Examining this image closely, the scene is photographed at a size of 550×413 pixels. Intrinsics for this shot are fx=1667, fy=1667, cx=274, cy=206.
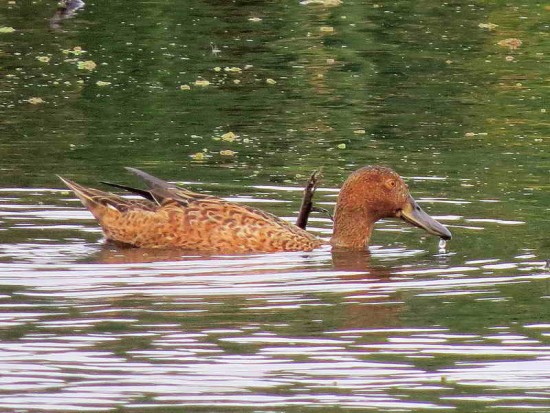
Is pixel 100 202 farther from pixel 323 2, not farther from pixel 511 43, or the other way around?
pixel 323 2

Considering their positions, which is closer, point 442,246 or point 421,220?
point 442,246

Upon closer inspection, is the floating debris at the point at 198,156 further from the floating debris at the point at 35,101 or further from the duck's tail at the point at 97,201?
the floating debris at the point at 35,101

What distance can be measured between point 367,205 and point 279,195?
1.28m

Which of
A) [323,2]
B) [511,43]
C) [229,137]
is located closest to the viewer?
[229,137]

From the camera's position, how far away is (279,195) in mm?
11750

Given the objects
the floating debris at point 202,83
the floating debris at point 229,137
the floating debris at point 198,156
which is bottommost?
the floating debris at point 198,156

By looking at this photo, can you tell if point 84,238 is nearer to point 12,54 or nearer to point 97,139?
point 97,139

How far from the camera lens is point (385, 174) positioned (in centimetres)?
1059

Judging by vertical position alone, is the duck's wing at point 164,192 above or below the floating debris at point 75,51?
below

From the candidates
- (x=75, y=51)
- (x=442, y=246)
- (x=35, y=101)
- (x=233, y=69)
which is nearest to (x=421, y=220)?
(x=442, y=246)

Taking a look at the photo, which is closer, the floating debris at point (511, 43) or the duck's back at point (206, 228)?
the duck's back at point (206, 228)

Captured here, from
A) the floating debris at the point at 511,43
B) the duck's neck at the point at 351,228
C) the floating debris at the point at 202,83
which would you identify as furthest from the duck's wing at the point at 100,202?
the floating debris at the point at 511,43

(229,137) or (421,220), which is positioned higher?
(229,137)

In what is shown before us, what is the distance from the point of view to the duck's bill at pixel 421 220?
1023 centimetres
